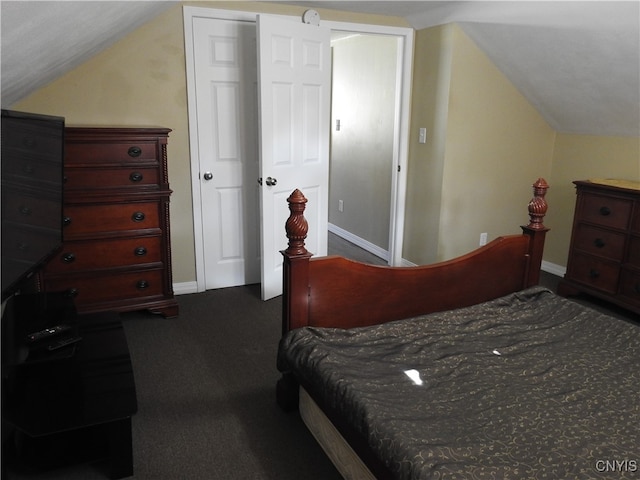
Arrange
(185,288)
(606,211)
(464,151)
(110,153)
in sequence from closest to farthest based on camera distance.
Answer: (110,153), (606,211), (185,288), (464,151)

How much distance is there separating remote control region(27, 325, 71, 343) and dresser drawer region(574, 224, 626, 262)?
339 cm

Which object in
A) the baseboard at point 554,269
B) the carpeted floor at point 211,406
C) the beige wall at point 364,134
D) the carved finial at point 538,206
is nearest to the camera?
the carpeted floor at point 211,406

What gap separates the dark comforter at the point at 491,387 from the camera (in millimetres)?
1442

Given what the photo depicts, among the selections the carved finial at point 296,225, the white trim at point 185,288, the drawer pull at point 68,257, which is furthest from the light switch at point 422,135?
the drawer pull at point 68,257

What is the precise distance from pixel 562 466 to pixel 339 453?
2.68 feet

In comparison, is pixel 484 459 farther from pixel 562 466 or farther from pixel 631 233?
pixel 631 233

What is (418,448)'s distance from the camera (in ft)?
4.76

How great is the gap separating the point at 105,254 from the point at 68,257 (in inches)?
8.0

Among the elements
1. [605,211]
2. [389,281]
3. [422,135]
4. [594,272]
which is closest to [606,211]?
[605,211]

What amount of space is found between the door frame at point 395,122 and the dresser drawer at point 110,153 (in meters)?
0.59

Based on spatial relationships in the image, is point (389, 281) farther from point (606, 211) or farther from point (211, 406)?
point (606, 211)

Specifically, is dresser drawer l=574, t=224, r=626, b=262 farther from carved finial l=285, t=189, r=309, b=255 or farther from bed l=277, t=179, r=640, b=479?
carved finial l=285, t=189, r=309, b=255

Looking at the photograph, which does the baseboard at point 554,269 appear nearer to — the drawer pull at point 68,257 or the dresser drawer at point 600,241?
the dresser drawer at point 600,241

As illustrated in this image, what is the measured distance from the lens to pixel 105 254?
123 inches
